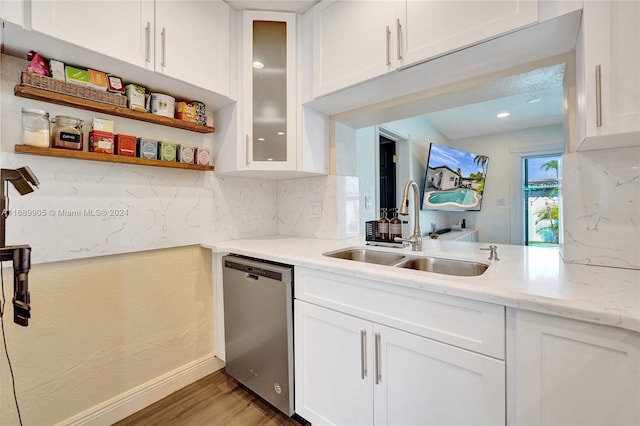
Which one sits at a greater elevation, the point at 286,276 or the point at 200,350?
the point at 286,276

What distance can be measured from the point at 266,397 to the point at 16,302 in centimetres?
119

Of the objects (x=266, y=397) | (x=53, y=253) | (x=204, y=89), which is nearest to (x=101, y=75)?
(x=204, y=89)

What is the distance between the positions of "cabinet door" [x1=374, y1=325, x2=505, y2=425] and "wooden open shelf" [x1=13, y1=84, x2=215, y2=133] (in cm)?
157

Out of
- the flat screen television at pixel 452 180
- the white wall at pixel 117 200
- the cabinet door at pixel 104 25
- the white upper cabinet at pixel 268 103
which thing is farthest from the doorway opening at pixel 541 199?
the cabinet door at pixel 104 25

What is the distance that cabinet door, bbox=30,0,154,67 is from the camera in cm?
109

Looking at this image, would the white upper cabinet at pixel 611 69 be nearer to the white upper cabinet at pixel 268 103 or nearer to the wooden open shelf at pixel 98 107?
the white upper cabinet at pixel 268 103

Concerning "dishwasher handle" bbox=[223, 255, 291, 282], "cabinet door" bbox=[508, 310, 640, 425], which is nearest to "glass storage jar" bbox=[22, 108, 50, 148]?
"dishwasher handle" bbox=[223, 255, 291, 282]

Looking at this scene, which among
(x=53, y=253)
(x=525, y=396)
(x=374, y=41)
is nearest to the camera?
(x=525, y=396)

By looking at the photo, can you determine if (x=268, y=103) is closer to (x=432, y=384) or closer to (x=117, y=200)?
(x=117, y=200)

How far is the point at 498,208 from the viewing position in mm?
4422

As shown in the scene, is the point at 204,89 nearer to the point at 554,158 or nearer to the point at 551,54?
the point at 551,54

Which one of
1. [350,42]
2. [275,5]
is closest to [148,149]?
[275,5]

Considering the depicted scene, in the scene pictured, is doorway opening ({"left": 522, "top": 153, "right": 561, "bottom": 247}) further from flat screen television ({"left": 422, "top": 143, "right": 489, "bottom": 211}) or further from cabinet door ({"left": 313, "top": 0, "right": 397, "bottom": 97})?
cabinet door ({"left": 313, "top": 0, "right": 397, "bottom": 97})

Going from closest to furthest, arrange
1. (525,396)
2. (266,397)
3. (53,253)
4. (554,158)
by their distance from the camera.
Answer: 1. (525,396)
2. (53,253)
3. (266,397)
4. (554,158)
